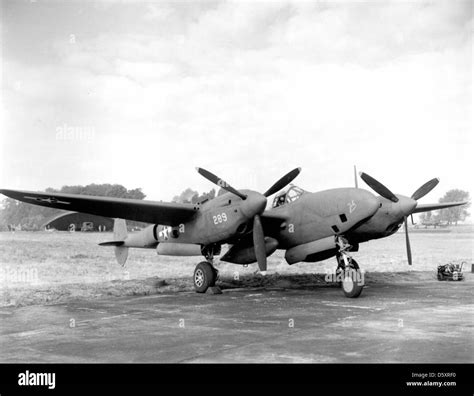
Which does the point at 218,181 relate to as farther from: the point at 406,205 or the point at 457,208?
the point at 457,208

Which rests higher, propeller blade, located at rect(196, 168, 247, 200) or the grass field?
propeller blade, located at rect(196, 168, 247, 200)

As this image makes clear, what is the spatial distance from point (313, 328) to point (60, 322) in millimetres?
5344

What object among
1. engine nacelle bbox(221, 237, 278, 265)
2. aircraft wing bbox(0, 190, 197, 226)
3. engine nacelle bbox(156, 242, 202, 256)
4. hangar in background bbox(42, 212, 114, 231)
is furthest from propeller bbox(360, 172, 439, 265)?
hangar in background bbox(42, 212, 114, 231)

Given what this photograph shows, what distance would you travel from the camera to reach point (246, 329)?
9352mm

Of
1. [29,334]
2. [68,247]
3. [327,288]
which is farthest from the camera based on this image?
[68,247]

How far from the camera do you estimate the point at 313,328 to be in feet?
30.6

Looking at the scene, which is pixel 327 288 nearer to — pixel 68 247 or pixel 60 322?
pixel 60 322

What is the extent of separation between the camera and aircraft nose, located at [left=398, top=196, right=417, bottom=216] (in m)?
16.1

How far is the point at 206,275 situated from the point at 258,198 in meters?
3.71

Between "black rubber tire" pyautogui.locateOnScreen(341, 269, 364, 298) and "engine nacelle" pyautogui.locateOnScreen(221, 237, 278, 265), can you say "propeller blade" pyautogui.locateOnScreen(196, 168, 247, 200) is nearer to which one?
"engine nacelle" pyautogui.locateOnScreen(221, 237, 278, 265)

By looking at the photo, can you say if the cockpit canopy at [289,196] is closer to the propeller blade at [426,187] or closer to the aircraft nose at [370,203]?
the aircraft nose at [370,203]

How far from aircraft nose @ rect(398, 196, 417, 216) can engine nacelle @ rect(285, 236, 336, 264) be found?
2.83 meters
